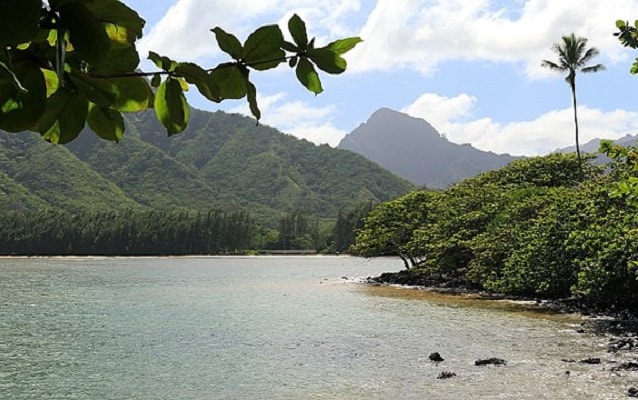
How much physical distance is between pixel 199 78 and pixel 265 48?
0.14m

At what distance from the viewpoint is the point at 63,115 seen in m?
1.08

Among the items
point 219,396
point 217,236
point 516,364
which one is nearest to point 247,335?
point 219,396

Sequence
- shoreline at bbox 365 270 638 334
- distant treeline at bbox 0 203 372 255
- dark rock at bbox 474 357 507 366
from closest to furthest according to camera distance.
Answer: dark rock at bbox 474 357 507 366 → shoreline at bbox 365 270 638 334 → distant treeline at bbox 0 203 372 255

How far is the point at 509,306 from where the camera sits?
33375mm

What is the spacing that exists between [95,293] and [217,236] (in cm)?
9585

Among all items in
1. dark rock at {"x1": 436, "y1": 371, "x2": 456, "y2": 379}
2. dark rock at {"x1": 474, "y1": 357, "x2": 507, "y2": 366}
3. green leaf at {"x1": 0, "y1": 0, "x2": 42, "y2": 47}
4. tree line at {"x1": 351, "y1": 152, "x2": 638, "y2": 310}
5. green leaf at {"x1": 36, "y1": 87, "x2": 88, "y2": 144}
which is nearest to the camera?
green leaf at {"x1": 0, "y1": 0, "x2": 42, "y2": 47}

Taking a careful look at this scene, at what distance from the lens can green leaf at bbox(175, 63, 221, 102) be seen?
3.68ft

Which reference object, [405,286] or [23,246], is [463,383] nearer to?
[405,286]

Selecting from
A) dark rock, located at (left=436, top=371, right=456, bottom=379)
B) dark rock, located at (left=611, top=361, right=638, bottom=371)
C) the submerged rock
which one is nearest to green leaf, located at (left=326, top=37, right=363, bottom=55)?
dark rock, located at (left=436, top=371, right=456, bottom=379)

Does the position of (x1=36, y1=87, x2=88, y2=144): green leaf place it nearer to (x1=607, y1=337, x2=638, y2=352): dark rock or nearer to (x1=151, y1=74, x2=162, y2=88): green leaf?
(x1=151, y1=74, x2=162, y2=88): green leaf

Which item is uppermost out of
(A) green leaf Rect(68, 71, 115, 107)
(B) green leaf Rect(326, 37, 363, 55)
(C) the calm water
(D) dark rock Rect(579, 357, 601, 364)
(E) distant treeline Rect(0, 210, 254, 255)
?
(E) distant treeline Rect(0, 210, 254, 255)

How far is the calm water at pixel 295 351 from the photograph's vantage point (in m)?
16.0

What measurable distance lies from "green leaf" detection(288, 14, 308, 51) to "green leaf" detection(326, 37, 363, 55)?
51 mm

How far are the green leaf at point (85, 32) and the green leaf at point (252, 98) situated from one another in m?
0.35
